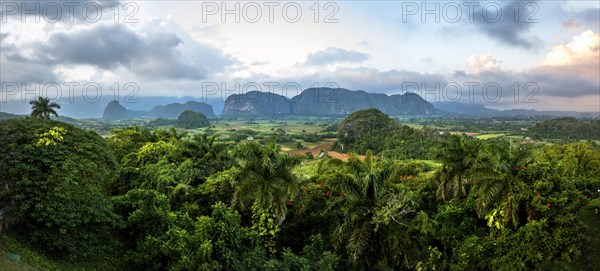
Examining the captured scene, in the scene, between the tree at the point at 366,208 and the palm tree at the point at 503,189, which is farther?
the palm tree at the point at 503,189

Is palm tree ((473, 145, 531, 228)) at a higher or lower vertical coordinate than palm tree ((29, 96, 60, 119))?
lower

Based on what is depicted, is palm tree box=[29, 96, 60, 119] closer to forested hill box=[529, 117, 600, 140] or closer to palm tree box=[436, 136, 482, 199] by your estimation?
palm tree box=[436, 136, 482, 199]

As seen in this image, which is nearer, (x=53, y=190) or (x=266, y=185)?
(x=53, y=190)

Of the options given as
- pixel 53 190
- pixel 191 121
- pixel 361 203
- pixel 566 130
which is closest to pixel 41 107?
pixel 53 190

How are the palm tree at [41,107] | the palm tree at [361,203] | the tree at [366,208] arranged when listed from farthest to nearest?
the palm tree at [41,107]
the palm tree at [361,203]
the tree at [366,208]

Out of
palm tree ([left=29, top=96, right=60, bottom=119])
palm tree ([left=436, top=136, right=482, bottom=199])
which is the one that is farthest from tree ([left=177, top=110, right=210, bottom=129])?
palm tree ([left=436, top=136, right=482, bottom=199])

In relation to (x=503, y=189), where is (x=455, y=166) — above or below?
above

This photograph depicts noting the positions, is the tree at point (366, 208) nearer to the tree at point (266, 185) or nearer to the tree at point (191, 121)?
the tree at point (266, 185)

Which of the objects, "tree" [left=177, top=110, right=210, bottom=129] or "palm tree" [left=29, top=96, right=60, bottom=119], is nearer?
"palm tree" [left=29, top=96, right=60, bottom=119]

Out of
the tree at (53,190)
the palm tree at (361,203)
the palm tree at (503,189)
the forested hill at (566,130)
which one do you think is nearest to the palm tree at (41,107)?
the tree at (53,190)

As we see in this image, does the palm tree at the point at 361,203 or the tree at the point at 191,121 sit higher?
the tree at the point at 191,121

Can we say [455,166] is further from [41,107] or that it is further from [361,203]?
[41,107]

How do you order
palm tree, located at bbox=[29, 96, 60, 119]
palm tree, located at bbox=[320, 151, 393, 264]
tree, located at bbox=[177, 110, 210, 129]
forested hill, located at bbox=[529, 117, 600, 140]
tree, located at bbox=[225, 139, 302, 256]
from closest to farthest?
palm tree, located at bbox=[320, 151, 393, 264], tree, located at bbox=[225, 139, 302, 256], palm tree, located at bbox=[29, 96, 60, 119], forested hill, located at bbox=[529, 117, 600, 140], tree, located at bbox=[177, 110, 210, 129]
